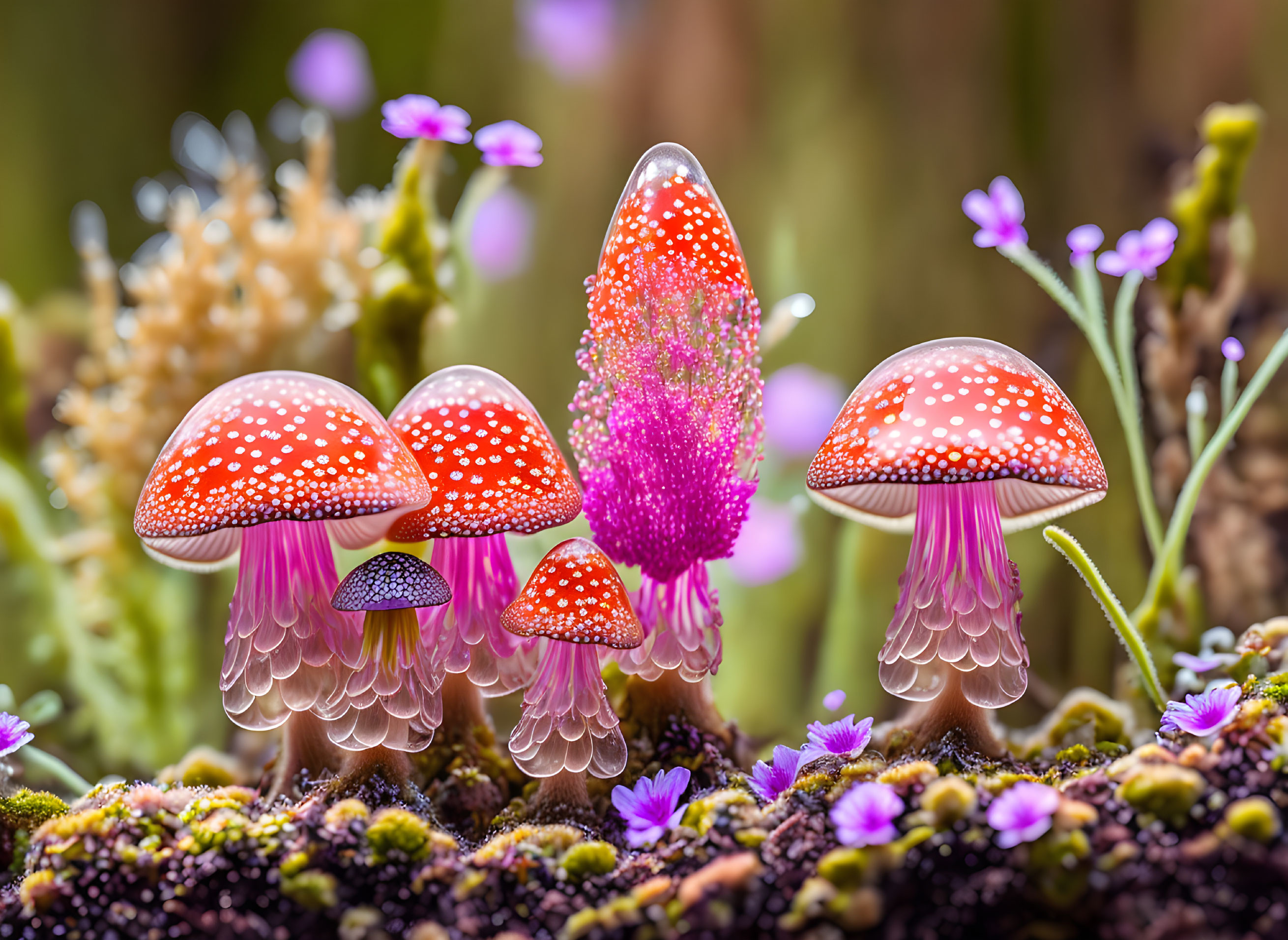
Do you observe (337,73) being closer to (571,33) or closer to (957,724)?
(571,33)

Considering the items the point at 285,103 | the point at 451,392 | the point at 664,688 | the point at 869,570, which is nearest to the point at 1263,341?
the point at 869,570

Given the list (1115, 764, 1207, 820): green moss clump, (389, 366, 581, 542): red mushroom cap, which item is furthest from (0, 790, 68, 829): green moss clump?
(1115, 764, 1207, 820): green moss clump

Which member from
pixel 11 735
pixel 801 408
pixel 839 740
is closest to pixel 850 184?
pixel 801 408

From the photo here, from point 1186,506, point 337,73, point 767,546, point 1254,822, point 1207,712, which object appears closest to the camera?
point 1254,822

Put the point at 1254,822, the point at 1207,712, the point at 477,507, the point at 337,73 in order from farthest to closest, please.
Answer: the point at 337,73
the point at 477,507
the point at 1207,712
the point at 1254,822

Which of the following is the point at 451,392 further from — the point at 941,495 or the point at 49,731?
the point at 49,731

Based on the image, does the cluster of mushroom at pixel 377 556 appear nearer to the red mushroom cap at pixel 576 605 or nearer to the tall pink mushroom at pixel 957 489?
the red mushroom cap at pixel 576 605

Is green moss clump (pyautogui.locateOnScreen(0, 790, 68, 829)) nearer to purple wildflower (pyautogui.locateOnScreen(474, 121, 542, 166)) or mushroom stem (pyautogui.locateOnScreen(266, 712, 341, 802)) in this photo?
mushroom stem (pyautogui.locateOnScreen(266, 712, 341, 802))
